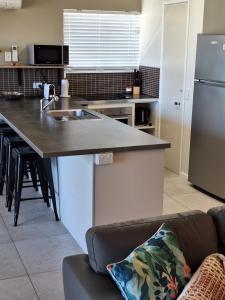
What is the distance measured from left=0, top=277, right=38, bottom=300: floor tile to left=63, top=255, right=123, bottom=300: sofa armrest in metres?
0.91

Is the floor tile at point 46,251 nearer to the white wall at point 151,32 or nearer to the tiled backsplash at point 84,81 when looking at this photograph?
the tiled backsplash at point 84,81

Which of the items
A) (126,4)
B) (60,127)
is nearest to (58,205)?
(60,127)

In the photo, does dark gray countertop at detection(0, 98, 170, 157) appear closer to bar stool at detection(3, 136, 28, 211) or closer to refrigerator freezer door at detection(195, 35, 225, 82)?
bar stool at detection(3, 136, 28, 211)

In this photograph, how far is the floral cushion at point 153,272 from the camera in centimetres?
179

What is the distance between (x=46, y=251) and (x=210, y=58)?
2591 millimetres

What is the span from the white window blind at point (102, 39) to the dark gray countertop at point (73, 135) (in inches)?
66.9

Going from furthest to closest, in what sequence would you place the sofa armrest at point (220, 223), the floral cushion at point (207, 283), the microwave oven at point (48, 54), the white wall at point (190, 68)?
the microwave oven at point (48, 54) → the white wall at point (190, 68) → the sofa armrest at point (220, 223) → the floral cushion at point (207, 283)

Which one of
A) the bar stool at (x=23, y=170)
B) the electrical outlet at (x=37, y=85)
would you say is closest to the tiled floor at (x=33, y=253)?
the bar stool at (x=23, y=170)

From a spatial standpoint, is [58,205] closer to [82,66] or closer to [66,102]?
[66,102]

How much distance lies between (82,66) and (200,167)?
7.82 feet

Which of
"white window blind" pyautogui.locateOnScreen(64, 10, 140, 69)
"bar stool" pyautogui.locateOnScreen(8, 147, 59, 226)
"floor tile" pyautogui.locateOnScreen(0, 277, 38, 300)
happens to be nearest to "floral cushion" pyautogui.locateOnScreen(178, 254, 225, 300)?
"floor tile" pyautogui.locateOnScreen(0, 277, 38, 300)

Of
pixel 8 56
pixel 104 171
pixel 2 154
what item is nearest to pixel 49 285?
pixel 104 171

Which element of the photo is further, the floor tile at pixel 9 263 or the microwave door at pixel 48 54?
the microwave door at pixel 48 54

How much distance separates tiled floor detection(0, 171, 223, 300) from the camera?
3053mm
